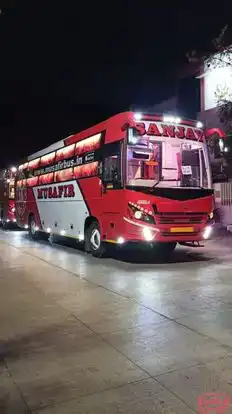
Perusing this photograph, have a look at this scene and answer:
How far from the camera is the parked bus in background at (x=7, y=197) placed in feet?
77.9

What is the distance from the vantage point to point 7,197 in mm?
24688

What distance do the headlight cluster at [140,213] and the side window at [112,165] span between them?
67 centimetres

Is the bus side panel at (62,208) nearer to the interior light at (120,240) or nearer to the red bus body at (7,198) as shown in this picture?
the interior light at (120,240)

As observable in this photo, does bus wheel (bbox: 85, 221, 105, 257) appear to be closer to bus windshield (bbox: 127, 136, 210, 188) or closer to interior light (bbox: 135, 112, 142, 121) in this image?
bus windshield (bbox: 127, 136, 210, 188)

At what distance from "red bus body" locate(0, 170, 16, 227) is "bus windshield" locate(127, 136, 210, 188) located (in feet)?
46.2

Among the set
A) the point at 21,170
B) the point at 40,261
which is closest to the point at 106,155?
the point at 40,261

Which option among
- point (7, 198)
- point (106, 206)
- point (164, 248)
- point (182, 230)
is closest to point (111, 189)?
point (106, 206)

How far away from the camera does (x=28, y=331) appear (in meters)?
5.53

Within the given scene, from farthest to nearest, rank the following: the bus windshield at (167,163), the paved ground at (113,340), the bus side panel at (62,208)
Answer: the bus side panel at (62,208), the bus windshield at (167,163), the paved ground at (113,340)

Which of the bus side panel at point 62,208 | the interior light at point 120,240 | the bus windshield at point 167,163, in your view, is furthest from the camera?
the bus side panel at point 62,208

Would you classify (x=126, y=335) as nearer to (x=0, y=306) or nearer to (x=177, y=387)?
(x=177, y=387)

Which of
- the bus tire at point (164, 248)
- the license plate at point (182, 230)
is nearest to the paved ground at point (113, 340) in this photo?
the license plate at point (182, 230)

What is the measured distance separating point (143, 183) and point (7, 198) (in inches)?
625

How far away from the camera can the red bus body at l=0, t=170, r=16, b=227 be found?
23864 mm
